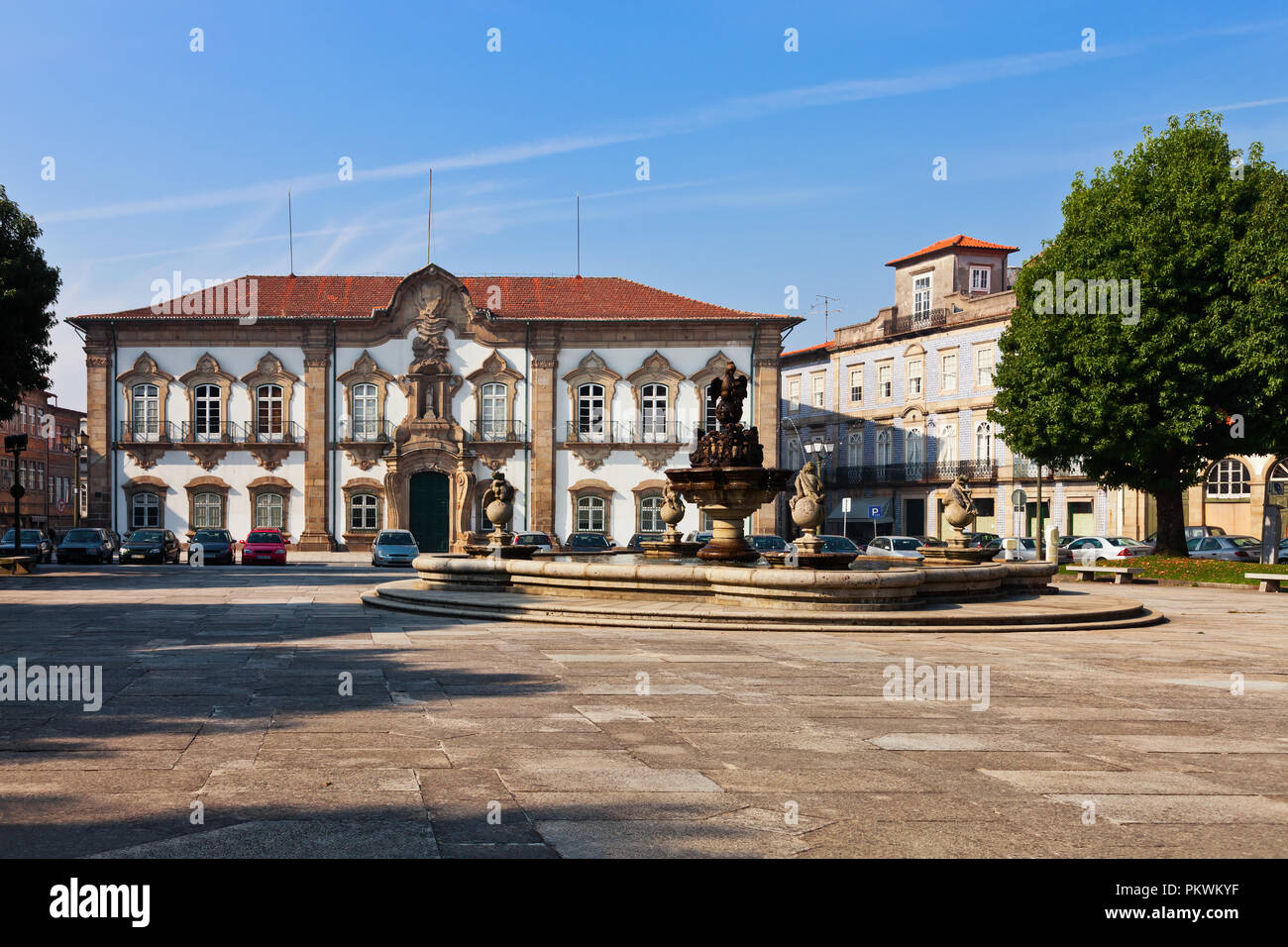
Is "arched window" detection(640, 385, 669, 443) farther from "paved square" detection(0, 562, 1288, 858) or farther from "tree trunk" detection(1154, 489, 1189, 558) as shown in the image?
"paved square" detection(0, 562, 1288, 858)

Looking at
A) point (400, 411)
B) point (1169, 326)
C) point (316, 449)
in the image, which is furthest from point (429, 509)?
point (1169, 326)

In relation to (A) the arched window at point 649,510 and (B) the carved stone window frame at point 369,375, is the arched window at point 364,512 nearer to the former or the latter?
(B) the carved stone window frame at point 369,375

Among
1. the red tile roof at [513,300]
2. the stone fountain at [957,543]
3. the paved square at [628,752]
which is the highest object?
the red tile roof at [513,300]

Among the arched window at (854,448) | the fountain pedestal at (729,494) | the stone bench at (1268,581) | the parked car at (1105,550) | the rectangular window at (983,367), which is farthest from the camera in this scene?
the arched window at (854,448)

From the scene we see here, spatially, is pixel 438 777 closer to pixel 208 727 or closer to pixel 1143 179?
pixel 208 727

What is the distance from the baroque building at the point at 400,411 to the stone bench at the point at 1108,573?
62.9 feet

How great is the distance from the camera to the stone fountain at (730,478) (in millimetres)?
→ 20719

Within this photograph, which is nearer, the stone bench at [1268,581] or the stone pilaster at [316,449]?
the stone bench at [1268,581]

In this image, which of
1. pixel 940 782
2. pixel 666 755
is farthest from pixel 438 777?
pixel 940 782

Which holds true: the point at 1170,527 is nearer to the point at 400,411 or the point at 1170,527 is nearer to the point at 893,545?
the point at 893,545

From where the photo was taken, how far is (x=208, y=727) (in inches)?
322

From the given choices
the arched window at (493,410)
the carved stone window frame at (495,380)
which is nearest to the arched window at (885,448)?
the carved stone window frame at (495,380)
